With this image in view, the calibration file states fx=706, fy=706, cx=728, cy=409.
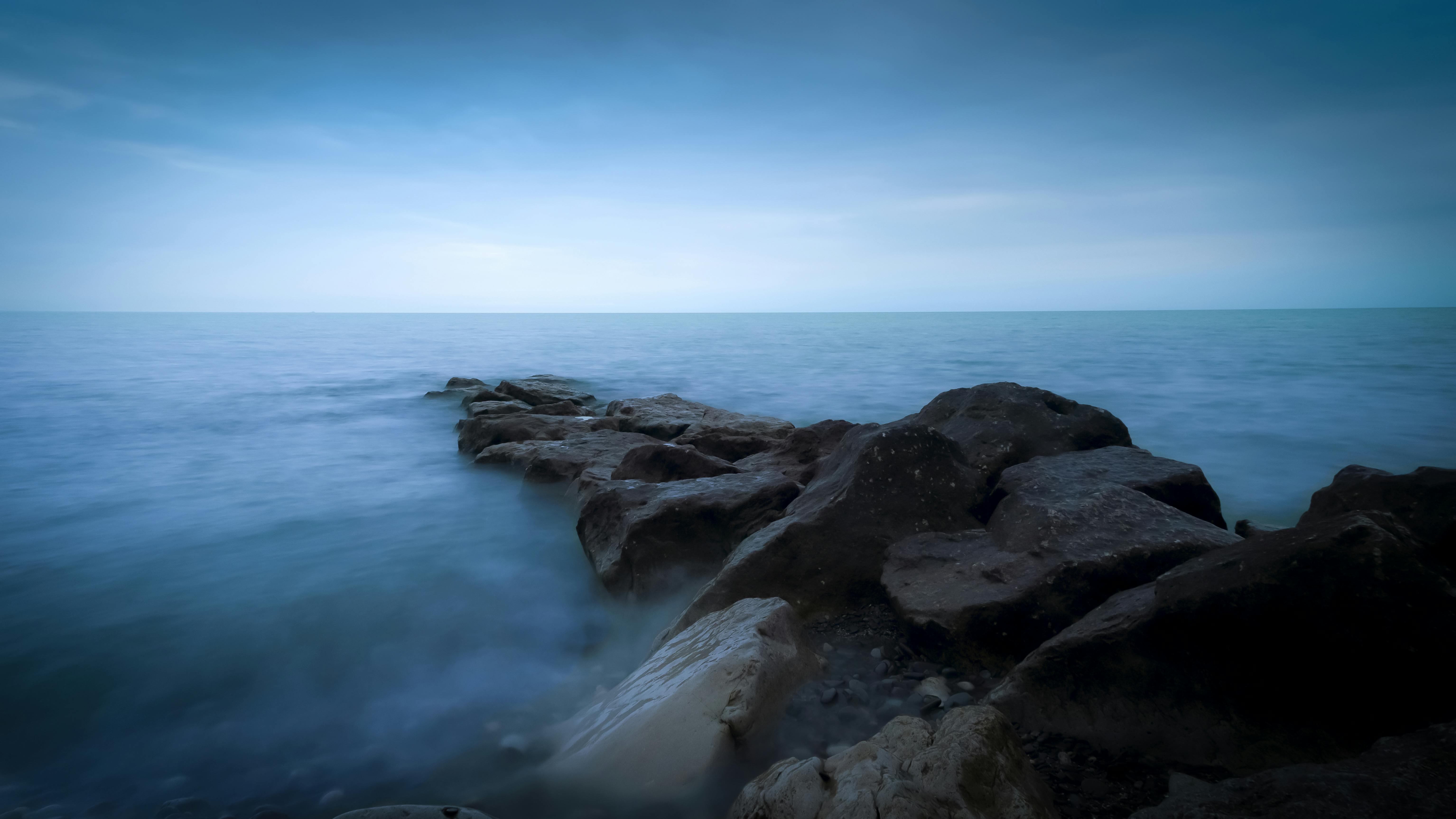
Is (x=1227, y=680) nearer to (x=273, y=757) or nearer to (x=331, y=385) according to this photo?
(x=273, y=757)

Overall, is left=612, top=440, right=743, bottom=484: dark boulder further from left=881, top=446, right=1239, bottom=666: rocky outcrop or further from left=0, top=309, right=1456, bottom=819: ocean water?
left=881, top=446, right=1239, bottom=666: rocky outcrop

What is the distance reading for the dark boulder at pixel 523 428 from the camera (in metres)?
9.55

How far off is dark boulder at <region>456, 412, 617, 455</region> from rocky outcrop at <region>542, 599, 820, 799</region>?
6.34 m

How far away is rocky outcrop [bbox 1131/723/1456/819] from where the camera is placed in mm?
1686

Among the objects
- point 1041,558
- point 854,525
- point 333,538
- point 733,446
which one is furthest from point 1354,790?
point 333,538

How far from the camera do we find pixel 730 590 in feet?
12.4

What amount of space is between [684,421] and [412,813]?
7.56 m

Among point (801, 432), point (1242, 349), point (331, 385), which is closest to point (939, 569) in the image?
point (801, 432)

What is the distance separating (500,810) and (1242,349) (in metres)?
32.7

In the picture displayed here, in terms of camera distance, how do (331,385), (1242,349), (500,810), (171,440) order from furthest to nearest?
(1242,349) → (331,385) → (171,440) → (500,810)

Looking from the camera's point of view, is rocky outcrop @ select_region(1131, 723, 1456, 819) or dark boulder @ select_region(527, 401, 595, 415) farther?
dark boulder @ select_region(527, 401, 595, 415)

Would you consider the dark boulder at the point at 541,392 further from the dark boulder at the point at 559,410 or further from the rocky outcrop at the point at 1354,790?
the rocky outcrop at the point at 1354,790

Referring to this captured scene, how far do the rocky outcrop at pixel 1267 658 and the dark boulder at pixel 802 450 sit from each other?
3507 millimetres

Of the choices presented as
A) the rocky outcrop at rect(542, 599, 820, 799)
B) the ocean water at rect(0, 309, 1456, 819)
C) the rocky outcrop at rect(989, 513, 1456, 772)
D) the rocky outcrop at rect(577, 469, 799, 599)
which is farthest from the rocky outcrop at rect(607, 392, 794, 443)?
the rocky outcrop at rect(989, 513, 1456, 772)
